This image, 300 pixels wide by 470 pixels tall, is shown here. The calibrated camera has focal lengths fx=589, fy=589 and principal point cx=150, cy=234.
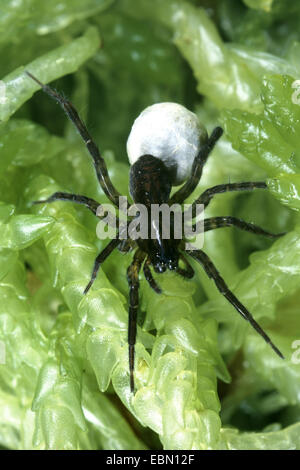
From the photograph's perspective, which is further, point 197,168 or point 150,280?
point 197,168

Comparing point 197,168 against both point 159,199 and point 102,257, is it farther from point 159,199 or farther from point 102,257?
point 102,257

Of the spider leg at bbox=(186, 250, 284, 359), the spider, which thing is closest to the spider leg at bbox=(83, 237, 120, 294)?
the spider

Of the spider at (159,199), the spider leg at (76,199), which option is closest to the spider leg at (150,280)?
the spider at (159,199)

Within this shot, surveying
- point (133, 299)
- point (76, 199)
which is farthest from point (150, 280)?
point (76, 199)

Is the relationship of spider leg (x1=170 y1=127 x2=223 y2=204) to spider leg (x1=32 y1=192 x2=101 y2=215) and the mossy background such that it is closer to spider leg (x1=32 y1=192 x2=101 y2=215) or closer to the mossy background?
the mossy background

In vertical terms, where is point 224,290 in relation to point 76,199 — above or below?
below
